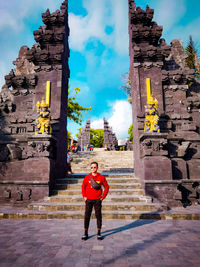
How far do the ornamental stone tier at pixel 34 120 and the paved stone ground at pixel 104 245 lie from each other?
2367 millimetres

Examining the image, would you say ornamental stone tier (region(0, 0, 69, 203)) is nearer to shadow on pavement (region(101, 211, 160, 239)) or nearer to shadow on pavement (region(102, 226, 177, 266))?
shadow on pavement (region(101, 211, 160, 239))

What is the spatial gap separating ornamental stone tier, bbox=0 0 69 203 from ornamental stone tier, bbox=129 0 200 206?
12.1 ft

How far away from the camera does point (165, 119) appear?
27.9 ft

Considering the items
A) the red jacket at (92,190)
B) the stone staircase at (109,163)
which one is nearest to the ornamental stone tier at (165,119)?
the red jacket at (92,190)

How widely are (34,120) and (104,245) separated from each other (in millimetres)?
7003

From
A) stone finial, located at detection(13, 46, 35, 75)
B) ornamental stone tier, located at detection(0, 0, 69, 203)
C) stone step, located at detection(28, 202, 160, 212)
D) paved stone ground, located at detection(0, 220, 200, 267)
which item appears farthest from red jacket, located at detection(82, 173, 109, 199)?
stone finial, located at detection(13, 46, 35, 75)

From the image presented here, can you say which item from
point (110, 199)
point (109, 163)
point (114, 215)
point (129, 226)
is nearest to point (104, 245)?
point (129, 226)

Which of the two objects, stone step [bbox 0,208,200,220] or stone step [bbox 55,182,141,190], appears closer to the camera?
stone step [bbox 0,208,200,220]

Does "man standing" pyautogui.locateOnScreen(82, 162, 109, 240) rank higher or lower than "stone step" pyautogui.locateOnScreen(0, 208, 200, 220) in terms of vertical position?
Answer: higher

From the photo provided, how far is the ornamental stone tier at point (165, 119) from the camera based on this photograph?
6.84m

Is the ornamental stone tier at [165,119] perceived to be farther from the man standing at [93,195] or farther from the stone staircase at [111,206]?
the man standing at [93,195]

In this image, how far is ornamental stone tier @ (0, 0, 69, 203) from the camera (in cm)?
715

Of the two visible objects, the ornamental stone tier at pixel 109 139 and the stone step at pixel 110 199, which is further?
the ornamental stone tier at pixel 109 139

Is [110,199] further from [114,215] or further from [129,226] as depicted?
[129,226]
